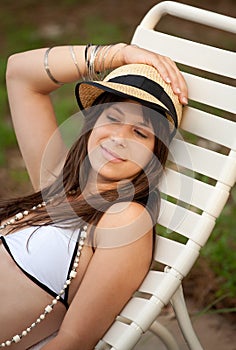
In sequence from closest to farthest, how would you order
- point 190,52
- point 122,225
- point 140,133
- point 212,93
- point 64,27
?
point 122,225
point 140,133
point 212,93
point 190,52
point 64,27

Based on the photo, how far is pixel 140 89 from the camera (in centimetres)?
220

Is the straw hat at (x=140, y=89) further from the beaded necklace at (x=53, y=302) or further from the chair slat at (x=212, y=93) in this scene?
the beaded necklace at (x=53, y=302)

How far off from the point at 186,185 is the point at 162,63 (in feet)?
1.32

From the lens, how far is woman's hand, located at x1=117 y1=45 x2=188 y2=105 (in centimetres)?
234

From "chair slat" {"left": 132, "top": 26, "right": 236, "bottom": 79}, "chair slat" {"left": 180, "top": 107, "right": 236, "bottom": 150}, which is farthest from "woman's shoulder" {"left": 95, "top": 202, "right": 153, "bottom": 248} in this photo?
"chair slat" {"left": 132, "top": 26, "right": 236, "bottom": 79}

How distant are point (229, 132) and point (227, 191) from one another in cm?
A: 24

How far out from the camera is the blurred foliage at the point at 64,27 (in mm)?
4883

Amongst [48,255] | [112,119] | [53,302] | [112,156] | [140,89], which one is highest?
[140,89]

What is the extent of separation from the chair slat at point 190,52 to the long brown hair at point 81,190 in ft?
1.18

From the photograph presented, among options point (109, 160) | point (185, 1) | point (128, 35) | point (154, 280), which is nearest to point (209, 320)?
point (154, 280)

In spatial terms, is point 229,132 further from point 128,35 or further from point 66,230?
point 128,35

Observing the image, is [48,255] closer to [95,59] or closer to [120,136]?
[120,136]

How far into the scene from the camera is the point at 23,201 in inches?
96.3

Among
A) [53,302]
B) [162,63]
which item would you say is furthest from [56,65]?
[53,302]
